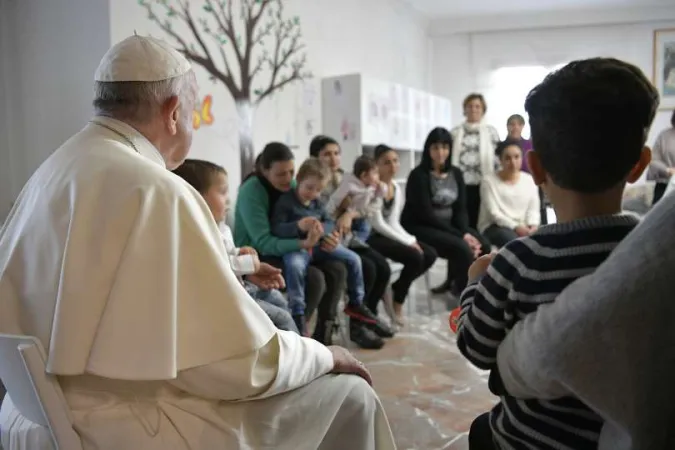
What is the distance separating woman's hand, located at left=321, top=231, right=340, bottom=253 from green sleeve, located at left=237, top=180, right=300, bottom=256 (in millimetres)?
228

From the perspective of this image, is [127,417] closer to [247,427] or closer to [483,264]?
[247,427]

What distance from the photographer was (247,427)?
1104 millimetres

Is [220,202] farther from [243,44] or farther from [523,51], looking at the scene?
[523,51]

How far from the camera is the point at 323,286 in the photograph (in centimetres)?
302

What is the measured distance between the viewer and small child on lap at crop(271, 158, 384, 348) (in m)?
2.90

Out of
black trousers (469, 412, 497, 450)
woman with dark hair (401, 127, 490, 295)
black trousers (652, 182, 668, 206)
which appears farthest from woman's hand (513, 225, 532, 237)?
black trousers (469, 412, 497, 450)

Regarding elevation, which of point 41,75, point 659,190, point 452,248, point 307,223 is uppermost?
point 41,75

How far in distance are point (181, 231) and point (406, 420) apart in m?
1.56

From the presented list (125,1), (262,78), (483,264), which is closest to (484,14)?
(262,78)

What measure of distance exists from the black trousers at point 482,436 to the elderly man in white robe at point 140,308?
0.26 metres

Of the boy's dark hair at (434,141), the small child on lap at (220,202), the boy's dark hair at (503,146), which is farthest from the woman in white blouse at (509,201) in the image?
the small child on lap at (220,202)

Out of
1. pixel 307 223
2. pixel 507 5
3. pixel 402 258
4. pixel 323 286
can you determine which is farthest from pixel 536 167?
pixel 507 5

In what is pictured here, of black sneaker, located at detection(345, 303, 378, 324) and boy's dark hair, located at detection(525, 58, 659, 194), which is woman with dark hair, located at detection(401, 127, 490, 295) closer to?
black sneaker, located at detection(345, 303, 378, 324)

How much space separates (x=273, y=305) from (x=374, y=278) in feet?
4.18
